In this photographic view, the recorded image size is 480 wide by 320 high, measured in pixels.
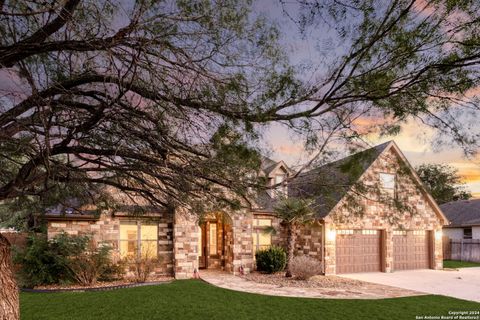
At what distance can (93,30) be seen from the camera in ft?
15.4

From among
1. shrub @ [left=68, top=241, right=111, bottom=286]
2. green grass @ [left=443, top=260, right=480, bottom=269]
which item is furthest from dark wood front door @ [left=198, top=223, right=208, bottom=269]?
green grass @ [left=443, top=260, right=480, bottom=269]

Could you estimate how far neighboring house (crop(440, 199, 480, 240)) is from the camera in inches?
1143

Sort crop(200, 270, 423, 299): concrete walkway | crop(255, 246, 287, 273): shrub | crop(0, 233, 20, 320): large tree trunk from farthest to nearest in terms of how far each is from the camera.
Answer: crop(255, 246, 287, 273): shrub, crop(200, 270, 423, 299): concrete walkway, crop(0, 233, 20, 320): large tree trunk

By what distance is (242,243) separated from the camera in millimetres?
18281

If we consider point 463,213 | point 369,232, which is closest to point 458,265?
point 369,232

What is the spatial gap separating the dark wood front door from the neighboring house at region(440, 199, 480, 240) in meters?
20.0

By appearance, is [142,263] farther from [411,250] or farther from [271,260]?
[411,250]

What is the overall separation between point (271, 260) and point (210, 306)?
23.2ft

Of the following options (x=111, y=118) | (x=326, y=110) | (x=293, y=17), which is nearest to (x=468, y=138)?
(x=326, y=110)

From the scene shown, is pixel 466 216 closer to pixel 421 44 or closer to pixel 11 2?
pixel 421 44

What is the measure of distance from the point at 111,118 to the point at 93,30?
110 centimetres

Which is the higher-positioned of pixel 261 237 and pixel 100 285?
pixel 261 237

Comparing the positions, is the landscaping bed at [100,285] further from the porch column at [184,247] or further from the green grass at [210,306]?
the porch column at [184,247]

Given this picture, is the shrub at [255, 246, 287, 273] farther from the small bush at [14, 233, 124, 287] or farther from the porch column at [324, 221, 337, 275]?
the small bush at [14, 233, 124, 287]
